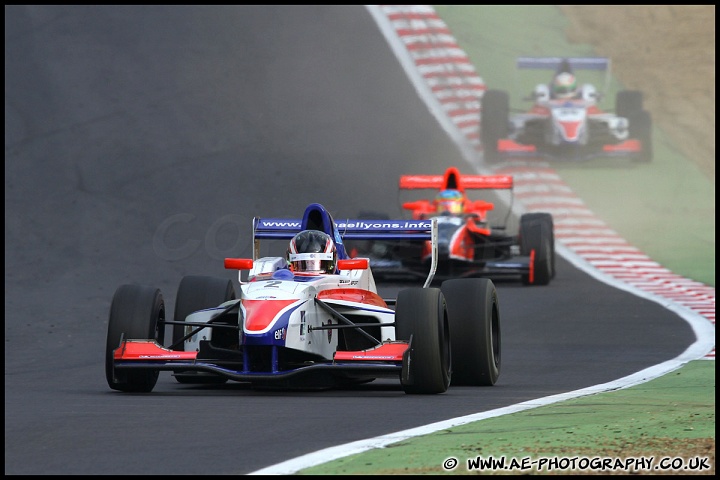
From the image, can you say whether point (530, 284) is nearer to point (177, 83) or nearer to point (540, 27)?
point (177, 83)

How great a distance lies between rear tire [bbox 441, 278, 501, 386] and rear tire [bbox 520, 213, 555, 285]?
10904 mm

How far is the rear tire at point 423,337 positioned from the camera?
1256 cm

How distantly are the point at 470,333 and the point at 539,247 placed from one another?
11221 mm

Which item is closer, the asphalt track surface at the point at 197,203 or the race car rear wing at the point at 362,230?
the asphalt track surface at the point at 197,203

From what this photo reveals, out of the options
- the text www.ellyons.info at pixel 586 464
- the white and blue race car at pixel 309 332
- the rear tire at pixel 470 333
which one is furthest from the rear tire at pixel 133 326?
the text www.ellyons.info at pixel 586 464

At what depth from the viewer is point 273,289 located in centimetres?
1295

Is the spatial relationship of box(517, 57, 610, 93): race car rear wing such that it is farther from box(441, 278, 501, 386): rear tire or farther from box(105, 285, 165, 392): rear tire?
box(105, 285, 165, 392): rear tire

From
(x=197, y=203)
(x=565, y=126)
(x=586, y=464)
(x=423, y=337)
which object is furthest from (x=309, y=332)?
(x=565, y=126)

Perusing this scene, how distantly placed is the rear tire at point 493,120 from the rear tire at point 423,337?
23.6 metres

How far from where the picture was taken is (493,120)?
36.2m

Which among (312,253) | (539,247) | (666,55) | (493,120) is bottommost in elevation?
(539,247)

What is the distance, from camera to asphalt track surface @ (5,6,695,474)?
10555 mm

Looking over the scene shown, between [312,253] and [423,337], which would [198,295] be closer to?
[312,253]

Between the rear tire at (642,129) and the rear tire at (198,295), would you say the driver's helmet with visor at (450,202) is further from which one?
the rear tire at (642,129)
